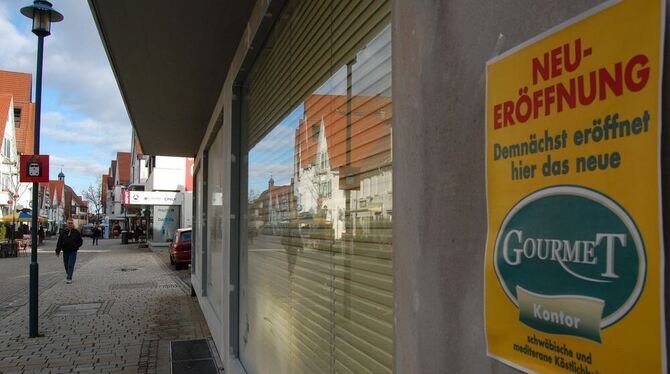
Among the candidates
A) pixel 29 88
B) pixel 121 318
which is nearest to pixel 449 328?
pixel 121 318

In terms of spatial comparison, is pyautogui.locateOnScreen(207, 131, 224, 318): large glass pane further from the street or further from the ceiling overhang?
the street

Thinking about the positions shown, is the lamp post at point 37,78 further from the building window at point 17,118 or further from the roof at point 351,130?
the building window at point 17,118

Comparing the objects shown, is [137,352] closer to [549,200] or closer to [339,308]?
[339,308]

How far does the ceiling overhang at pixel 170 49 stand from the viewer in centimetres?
481

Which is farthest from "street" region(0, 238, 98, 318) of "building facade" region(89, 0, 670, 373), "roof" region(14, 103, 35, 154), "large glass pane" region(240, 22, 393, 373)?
"roof" region(14, 103, 35, 154)

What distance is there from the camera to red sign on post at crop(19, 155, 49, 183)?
8508 mm

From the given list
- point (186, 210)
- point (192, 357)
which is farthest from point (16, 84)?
point (192, 357)

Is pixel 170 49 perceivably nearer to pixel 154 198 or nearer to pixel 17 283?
pixel 17 283

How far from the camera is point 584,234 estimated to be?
972 millimetres

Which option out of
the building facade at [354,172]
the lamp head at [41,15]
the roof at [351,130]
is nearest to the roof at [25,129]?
the lamp head at [41,15]

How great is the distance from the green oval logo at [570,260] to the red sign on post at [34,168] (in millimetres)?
8756

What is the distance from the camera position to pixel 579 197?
0.99m

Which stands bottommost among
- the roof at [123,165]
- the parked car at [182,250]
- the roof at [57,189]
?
the parked car at [182,250]

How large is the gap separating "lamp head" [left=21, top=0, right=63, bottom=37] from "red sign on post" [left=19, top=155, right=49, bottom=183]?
193 centimetres
